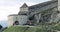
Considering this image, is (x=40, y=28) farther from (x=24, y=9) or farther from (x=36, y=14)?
(x=24, y=9)

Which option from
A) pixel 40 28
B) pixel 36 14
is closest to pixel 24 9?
pixel 36 14

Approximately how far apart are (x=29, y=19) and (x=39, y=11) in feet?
10.2

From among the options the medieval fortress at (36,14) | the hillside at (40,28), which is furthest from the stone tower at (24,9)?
the hillside at (40,28)

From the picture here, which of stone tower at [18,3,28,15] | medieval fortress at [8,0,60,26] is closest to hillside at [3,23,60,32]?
medieval fortress at [8,0,60,26]

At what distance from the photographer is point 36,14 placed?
226 ft

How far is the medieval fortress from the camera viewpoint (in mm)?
66363

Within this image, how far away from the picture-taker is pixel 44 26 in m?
57.5

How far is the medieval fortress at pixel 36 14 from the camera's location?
6636 centimetres

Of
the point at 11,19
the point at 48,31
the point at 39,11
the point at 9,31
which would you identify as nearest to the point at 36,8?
the point at 39,11

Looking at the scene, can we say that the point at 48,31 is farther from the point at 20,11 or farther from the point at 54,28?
the point at 20,11

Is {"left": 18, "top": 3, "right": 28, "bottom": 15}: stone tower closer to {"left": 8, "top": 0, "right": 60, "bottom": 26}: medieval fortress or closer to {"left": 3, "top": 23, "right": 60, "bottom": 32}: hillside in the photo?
{"left": 8, "top": 0, "right": 60, "bottom": 26}: medieval fortress

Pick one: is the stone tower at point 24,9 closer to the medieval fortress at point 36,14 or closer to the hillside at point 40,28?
the medieval fortress at point 36,14

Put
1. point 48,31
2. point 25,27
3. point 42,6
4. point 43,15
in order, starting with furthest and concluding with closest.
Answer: point 42,6 → point 43,15 → point 25,27 → point 48,31

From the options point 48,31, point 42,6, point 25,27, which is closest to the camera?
point 48,31
